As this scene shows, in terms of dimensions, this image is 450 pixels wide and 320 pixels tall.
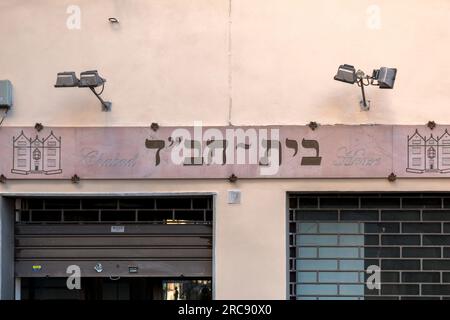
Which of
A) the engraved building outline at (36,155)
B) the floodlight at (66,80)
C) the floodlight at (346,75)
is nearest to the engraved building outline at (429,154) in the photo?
the floodlight at (346,75)

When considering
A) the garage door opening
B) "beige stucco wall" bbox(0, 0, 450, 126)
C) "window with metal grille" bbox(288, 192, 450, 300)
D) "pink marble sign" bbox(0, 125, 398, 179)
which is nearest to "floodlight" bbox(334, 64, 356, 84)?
"beige stucco wall" bbox(0, 0, 450, 126)

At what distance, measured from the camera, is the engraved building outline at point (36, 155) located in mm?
9461

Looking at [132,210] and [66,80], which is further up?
[66,80]

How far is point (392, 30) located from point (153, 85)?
10.5 ft

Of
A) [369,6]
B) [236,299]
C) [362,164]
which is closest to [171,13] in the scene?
[369,6]

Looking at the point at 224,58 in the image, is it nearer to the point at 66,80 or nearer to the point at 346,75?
the point at 346,75

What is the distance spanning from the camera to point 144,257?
9.62 m

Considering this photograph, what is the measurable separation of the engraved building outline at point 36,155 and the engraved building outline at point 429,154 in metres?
4.56

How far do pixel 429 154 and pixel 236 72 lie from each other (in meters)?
2.70

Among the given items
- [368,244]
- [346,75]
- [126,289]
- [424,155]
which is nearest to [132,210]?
[126,289]

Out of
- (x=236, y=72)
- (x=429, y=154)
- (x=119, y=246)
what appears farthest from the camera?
(x=119, y=246)

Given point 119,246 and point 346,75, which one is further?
point 119,246

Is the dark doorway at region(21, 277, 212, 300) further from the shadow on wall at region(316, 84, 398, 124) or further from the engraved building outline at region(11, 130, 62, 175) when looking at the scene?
the shadow on wall at region(316, 84, 398, 124)

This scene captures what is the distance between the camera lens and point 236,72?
9.51 meters
